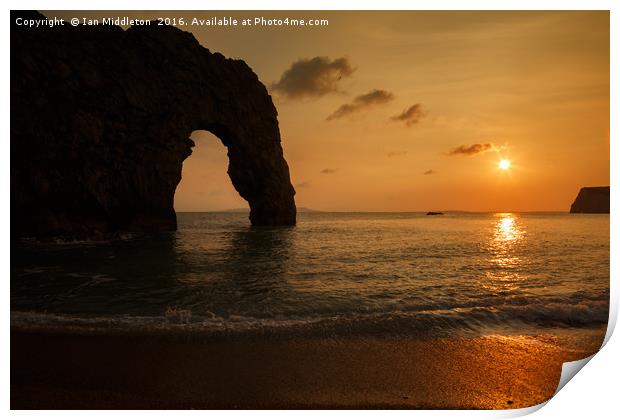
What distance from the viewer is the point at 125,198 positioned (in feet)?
76.0

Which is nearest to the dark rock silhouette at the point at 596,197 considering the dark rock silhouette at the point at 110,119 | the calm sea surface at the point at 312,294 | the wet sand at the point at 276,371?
the calm sea surface at the point at 312,294

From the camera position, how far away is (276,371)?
368 cm

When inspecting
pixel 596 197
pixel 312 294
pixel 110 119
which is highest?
pixel 110 119

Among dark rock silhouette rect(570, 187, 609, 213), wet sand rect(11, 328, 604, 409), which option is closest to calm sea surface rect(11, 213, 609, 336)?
wet sand rect(11, 328, 604, 409)

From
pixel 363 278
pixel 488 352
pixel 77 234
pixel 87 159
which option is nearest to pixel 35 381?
→ pixel 488 352

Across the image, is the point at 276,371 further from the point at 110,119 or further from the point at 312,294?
the point at 110,119

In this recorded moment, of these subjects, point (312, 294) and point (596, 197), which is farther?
point (596, 197)

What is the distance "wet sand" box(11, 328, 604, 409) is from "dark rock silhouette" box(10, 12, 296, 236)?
1574 centimetres

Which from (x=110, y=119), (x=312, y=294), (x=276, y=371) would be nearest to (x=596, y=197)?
(x=312, y=294)

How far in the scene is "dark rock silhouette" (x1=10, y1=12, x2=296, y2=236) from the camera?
18.5 meters

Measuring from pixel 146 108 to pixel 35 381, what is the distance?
919 inches

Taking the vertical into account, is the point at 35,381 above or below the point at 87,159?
below

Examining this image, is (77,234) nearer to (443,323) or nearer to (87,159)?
(87,159)

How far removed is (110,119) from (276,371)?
22.7 m
